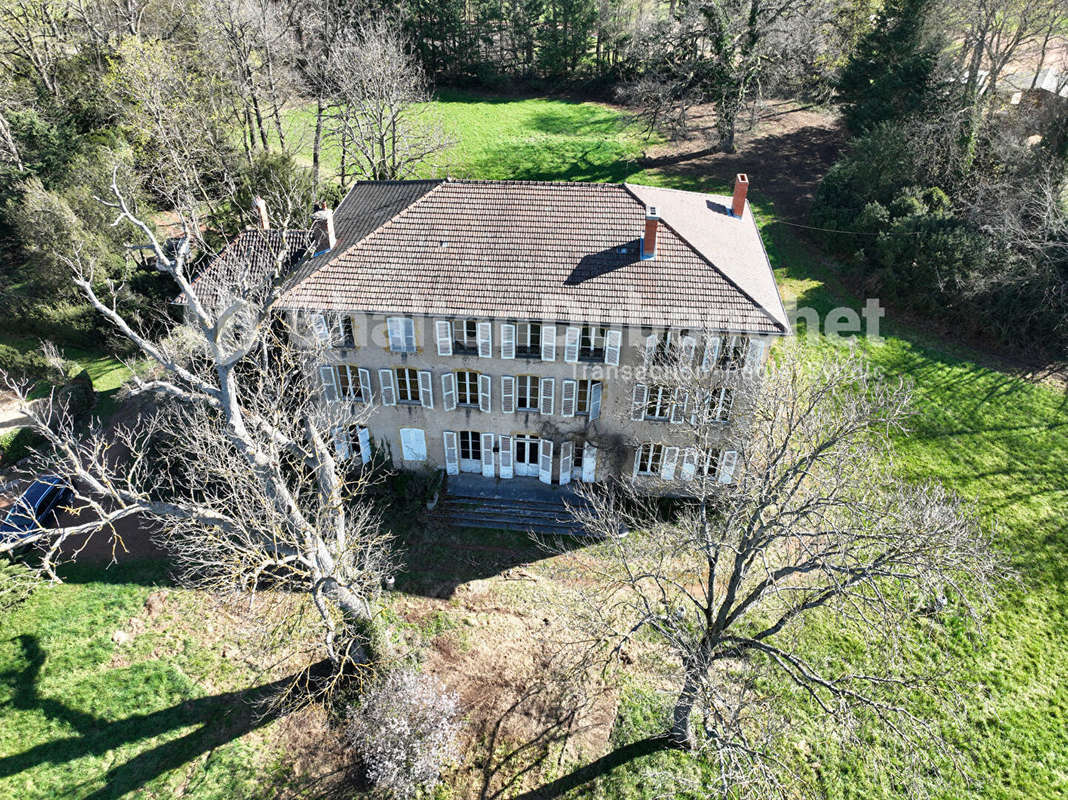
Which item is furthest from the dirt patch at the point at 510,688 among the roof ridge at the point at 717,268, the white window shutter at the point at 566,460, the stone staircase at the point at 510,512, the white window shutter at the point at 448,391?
the roof ridge at the point at 717,268

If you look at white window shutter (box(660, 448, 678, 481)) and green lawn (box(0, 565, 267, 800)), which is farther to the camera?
white window shutter (box(660, 448, 678, 481))

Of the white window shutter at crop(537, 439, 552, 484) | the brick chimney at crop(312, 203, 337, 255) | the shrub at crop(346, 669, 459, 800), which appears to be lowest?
the shrub at crop(346, 669, 459, 800)

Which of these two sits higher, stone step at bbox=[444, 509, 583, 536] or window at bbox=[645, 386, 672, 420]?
window at bbox=[645, 386, 672, 420]

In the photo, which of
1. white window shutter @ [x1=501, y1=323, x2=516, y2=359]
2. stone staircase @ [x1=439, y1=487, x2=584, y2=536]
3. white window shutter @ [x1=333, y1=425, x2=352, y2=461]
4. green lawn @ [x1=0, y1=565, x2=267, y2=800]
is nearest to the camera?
green lawn @ [x1=0, y1=565, x2=267, y2=800]

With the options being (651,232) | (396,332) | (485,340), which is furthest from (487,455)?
(651,232)

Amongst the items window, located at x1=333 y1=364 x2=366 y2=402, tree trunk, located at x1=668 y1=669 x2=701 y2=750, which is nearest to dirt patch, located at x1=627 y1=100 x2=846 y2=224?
window, located at x1=333 y1=364 x2=366 y2=402

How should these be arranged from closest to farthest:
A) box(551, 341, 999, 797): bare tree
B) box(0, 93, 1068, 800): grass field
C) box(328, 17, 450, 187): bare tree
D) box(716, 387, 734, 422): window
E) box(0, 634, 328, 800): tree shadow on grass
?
box(551, 341, 999, 797): bare tree < box(0, 634, 328, 800): tree shadow on grass < box(0, 93, 1068, 800): grass field < box(716, 387, 734, 422): window < box(328, 17, 450, 187): bare tree

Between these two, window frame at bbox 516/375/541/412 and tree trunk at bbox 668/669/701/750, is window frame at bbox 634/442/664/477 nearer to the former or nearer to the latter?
window frame at bbox 516/375/541/412
